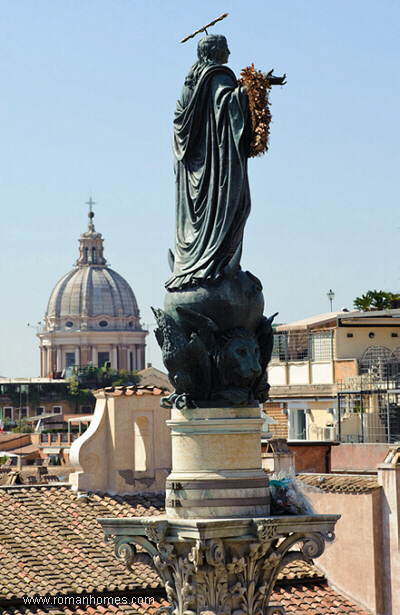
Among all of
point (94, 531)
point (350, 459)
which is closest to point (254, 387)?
point (94, 531)

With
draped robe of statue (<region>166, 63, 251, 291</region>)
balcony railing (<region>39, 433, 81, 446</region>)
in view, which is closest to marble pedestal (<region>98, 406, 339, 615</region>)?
draped robe of statue (<region>166, 63, 251, 291</region>)

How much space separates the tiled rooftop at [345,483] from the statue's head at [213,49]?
371 inches

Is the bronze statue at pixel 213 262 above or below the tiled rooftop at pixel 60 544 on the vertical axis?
above

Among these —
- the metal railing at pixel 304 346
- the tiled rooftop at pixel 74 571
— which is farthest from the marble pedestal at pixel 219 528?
the metal railing at pixel 304 346

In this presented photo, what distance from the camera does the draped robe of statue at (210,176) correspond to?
7.86m

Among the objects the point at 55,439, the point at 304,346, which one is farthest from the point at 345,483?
the point at 55,439

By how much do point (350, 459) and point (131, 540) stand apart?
691 inches

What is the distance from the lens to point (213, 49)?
831cm

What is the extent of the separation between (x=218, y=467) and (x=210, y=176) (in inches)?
77.1

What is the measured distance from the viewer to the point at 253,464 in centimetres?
762

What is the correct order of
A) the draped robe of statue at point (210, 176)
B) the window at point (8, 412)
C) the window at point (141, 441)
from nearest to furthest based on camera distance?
the draped robe of statue at point (210, 176) < the window at point (141, 441) < the window at point (8, 412)

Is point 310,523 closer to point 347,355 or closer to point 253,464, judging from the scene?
point 253,464

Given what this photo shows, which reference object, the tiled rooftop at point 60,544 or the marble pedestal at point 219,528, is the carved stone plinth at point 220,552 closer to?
the marble pedestal at point 219,528
